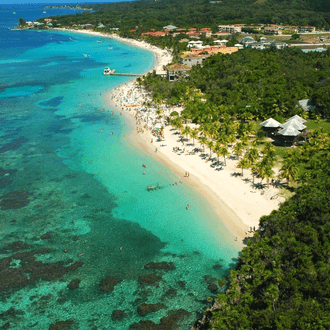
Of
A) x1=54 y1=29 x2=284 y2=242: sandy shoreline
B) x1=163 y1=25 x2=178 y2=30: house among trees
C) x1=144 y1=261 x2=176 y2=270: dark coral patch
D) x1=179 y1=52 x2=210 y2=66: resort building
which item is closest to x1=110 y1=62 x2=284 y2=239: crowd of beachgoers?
x1=54 y1=29 x2=284 y2=242: sandy shoreline

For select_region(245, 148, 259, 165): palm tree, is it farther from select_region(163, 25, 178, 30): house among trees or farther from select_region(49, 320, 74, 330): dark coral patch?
select_region(163, 25, 178, 30): house among trees

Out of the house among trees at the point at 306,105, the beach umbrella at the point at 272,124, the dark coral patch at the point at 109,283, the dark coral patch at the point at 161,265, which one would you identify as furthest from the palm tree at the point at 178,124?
the dark coral patch at the point at 109,283

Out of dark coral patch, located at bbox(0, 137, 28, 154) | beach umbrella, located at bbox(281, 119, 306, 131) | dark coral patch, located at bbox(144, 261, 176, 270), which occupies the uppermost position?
beach umbrella, located at bbox(281, 119, 306, 131)

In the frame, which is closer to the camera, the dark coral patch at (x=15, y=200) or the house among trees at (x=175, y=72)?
the dark coral patch at (x=15, y=200)

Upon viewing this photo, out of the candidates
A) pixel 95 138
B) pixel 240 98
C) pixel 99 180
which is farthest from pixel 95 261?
pixel 240 98

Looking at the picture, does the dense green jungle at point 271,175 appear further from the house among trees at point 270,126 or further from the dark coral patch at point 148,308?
the dark coral patch at point 148,308
